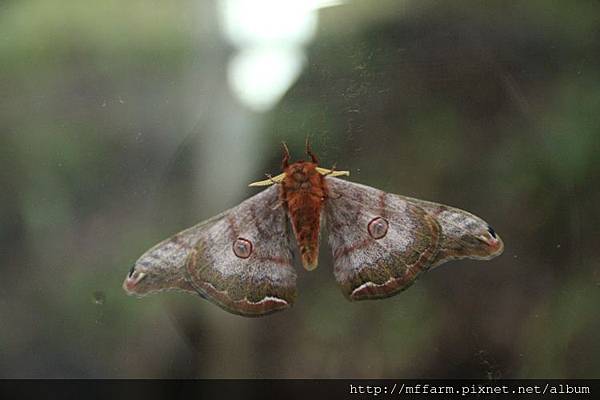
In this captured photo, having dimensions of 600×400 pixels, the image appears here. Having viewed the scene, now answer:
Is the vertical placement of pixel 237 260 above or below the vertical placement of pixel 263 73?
below

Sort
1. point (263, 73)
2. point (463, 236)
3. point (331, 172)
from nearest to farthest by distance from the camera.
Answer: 1. point (463, 236)
2. point (331, 172)
3. point (263, 73)

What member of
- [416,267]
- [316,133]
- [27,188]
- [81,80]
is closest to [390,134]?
[316,133]

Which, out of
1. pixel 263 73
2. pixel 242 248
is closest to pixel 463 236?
pixel 242 248

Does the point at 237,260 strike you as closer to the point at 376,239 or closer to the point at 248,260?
the point at 248,260

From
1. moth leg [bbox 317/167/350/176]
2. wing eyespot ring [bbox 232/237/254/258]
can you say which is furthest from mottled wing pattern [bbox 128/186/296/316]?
moth leg [bbox 317/167/350/176]

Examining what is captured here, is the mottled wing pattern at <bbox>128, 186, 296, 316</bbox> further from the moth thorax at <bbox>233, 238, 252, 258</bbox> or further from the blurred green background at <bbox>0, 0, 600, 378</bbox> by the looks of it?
the blurred green background at <bbox>0, 0, 600, 378</bbox>

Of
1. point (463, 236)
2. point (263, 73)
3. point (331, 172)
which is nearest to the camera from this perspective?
point (463, 236)

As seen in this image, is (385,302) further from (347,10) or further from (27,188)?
(27,188)
